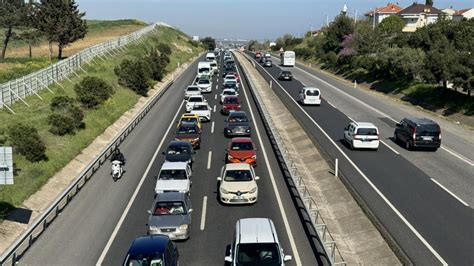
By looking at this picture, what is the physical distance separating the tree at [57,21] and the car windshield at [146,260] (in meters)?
55.1

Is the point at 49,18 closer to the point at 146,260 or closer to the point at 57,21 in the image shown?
the point at 57,21

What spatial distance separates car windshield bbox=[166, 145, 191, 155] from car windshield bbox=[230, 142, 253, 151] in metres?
2.56

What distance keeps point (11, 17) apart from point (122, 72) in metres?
27.6

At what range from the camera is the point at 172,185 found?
71.9 ft

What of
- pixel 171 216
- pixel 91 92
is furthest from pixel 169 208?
pixel 91 92

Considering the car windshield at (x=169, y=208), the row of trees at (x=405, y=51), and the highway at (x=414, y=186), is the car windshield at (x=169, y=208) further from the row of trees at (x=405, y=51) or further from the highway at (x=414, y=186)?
the row of trees at (x=405, y=51)

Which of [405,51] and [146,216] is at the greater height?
[405,51]

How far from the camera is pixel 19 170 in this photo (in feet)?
77.9

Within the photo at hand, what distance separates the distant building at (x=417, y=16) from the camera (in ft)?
436

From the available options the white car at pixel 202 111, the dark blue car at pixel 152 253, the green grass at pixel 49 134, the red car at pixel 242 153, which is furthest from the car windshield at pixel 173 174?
the white car at pixel 202 111

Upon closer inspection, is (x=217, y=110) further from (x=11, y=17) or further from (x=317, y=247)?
(x=11, y=17)

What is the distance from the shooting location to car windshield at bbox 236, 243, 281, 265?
1409 centimetres

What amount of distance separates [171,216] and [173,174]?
4995 mm

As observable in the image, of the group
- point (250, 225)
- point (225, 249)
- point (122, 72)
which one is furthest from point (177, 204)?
point (122, 72)
